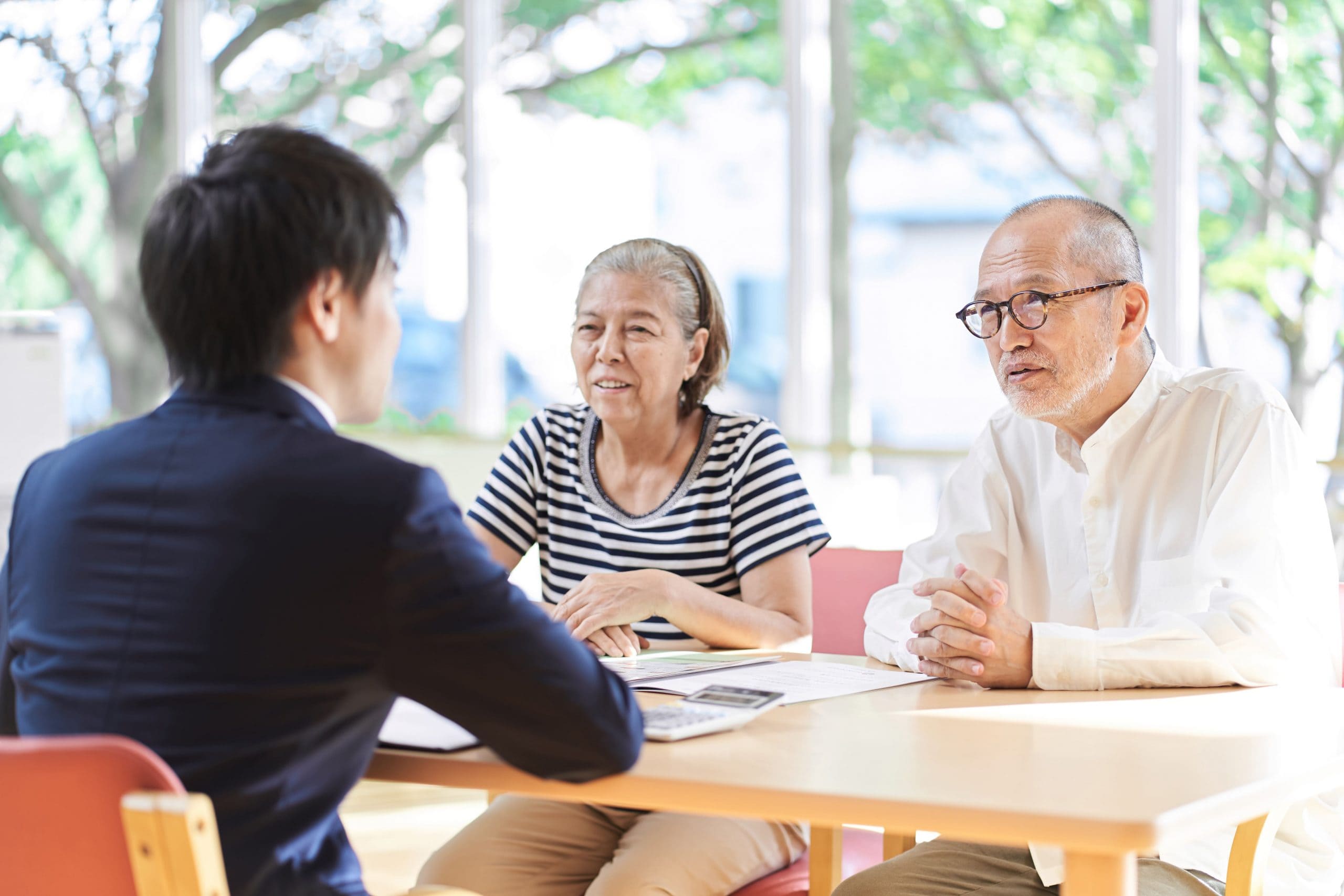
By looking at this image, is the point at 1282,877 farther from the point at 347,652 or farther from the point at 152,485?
the point at 152,485

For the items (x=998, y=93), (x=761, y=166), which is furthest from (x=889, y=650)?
(x=761, y=166)

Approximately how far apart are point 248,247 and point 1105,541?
1275 mm

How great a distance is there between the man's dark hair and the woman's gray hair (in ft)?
3.75

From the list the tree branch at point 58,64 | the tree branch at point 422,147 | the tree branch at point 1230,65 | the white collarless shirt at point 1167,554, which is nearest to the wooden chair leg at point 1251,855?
the white collarless shirt at point 1167,554

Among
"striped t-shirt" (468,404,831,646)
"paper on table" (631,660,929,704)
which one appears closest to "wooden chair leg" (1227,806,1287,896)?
"paper on table" (631,660,929,704)

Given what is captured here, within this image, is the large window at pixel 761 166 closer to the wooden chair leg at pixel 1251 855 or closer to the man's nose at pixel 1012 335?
the man's nose at pixel 1012 335

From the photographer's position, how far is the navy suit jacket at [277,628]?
1094 mm

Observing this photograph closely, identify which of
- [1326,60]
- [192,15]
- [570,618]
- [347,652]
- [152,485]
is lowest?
[570,618]

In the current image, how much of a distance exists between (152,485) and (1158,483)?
1351 mm

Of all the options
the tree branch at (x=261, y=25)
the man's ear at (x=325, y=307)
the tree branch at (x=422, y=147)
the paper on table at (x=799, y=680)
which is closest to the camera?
the man's ear at (x=325, y=307)

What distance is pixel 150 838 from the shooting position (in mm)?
958

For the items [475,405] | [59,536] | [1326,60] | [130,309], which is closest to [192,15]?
[130,309]

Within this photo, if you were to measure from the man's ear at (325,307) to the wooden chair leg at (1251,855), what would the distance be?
3.57ft

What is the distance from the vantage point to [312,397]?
1.24 metres
